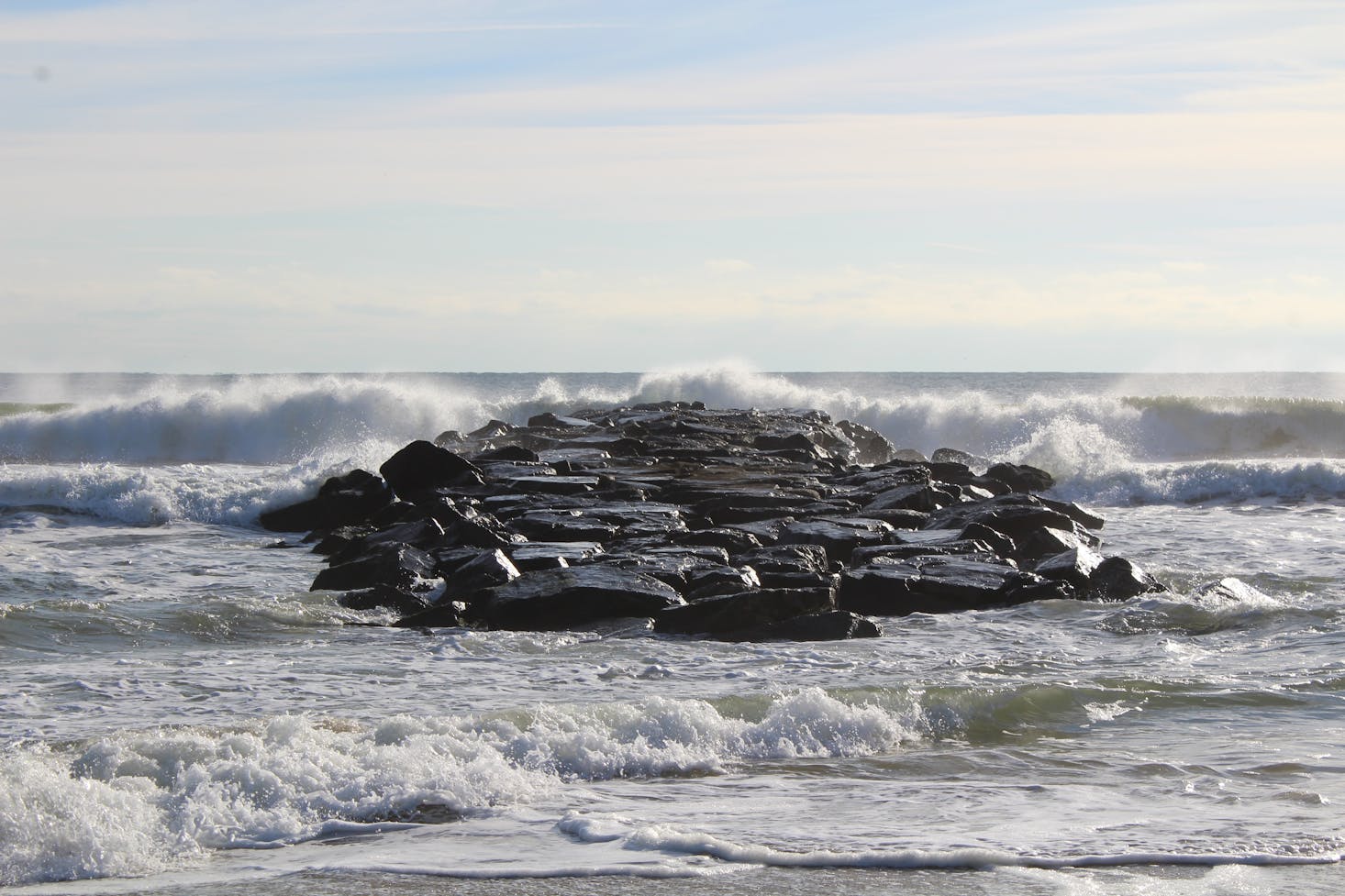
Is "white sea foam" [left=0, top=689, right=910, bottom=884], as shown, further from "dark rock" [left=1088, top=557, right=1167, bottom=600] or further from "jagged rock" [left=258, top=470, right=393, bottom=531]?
"jagged rock" [left=258, top=470, right=393, bottom=531]

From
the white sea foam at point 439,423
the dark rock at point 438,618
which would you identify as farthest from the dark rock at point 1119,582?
the white sea foam at point 439,423

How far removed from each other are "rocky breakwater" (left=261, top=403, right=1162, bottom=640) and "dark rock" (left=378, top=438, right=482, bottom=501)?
2cm

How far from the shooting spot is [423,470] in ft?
50.3

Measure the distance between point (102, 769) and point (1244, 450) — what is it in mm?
29219

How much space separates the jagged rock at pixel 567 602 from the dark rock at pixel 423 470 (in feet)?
18.7

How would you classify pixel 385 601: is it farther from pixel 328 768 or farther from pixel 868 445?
pixel 868 445

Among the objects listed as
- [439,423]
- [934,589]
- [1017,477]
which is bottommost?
[934,589]

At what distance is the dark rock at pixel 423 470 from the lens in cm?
1527

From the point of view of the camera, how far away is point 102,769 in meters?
5.73

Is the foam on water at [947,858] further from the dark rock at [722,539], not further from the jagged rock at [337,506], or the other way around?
the jagged rock at [337,506]

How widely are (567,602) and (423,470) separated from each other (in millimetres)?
6224

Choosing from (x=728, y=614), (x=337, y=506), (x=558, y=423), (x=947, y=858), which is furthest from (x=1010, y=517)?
(x=558, y=423)

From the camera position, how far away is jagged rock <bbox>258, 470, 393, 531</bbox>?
15.0 m

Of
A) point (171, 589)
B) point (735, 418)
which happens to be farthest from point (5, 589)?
point (735, 418)
